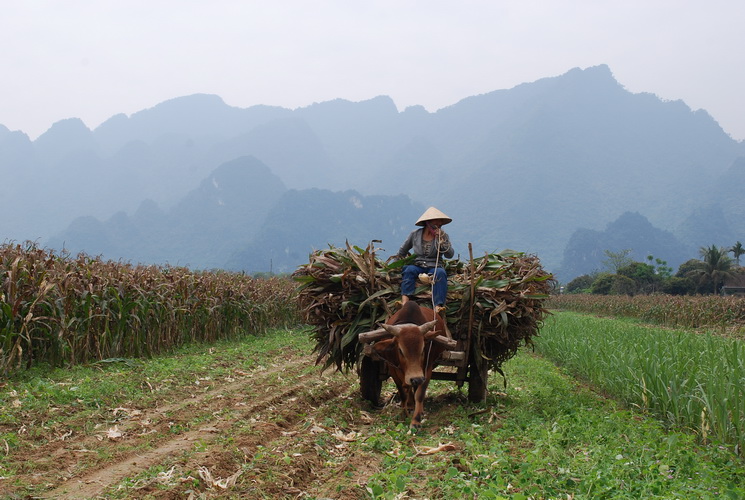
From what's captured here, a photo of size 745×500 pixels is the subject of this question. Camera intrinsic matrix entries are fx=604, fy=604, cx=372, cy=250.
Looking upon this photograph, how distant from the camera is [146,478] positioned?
4.85 meters

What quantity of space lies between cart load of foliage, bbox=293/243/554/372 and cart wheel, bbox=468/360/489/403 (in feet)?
0.49

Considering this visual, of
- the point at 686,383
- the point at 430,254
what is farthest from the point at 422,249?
the point at 686,383

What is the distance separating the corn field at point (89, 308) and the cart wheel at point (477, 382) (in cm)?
464

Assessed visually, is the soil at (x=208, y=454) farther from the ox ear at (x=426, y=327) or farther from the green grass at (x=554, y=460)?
the ox ear at (x=426, y=327)

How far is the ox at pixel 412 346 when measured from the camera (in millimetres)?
6660

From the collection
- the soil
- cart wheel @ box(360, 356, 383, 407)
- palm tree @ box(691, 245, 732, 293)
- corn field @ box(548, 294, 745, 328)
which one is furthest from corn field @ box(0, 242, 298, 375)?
palm tree @ box(691, 245, 732, 293)

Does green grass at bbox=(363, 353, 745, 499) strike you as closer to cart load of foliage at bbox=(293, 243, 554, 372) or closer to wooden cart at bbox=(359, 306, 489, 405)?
wooden cart at bbox=(359, 306, 489, 405)

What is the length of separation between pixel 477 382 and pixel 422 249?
6.32ft

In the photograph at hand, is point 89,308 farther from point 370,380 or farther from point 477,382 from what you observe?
point 477,382

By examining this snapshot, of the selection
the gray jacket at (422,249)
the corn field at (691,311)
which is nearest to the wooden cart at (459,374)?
the gray jacket at (422,249)

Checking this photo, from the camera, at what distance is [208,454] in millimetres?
5418

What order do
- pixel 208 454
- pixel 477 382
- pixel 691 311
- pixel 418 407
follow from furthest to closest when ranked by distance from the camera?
pixel 691 311 → pixel 477 382 → pixel 418 407 → pixel 208 454

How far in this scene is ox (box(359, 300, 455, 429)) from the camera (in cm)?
666

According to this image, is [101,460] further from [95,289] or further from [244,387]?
[95,289]
